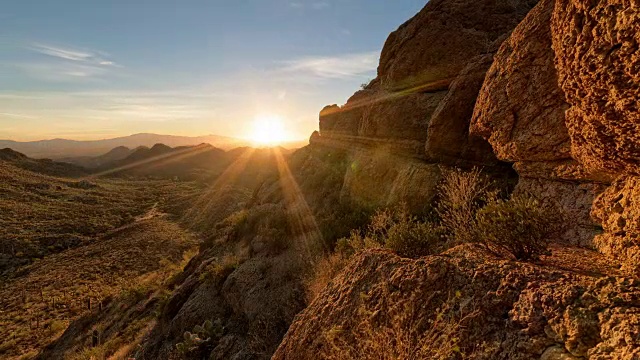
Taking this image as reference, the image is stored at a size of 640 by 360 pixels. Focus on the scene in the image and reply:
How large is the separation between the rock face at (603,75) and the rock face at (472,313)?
178cm

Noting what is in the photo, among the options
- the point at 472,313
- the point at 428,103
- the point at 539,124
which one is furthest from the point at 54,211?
the point at 539,124

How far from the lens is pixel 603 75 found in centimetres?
356

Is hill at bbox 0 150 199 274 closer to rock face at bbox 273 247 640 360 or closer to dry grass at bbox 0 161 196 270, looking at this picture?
dry grass at bbox 0 161 196 270

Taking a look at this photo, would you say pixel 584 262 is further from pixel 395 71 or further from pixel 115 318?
pixel 115 318

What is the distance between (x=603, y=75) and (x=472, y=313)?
10.5 feet

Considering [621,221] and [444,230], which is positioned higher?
[621,221]

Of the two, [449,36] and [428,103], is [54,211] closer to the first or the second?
[428,103]

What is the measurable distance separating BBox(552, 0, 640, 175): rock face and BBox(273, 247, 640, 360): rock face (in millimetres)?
1783

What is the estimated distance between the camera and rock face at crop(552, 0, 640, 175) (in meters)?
3.18

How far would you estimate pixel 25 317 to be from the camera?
2233cm

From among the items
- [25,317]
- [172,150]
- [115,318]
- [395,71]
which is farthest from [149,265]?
[172,150]

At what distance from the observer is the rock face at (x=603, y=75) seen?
10.4 feet

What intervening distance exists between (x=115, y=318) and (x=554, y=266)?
879 inches

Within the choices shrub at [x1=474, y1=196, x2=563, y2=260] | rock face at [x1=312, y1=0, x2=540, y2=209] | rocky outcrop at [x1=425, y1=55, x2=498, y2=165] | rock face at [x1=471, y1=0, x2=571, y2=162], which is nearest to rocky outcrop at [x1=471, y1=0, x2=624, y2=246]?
rock face at [x1=471, y1=0, x2=571, y2=162]
